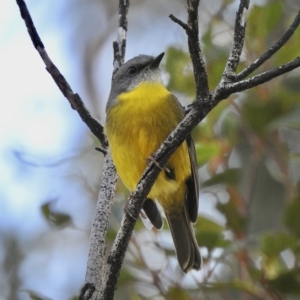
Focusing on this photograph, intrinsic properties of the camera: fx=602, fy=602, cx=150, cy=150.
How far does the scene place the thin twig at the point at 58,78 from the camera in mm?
2201

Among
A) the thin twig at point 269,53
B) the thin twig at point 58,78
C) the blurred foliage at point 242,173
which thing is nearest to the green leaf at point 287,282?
the blurred foliage at point 242,173

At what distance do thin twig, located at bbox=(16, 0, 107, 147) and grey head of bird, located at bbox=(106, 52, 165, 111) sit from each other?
0.51m

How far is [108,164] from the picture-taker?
2818 mm

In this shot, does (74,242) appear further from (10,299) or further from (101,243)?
(101,243)

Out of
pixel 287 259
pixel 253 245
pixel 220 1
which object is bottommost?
pixel 253 245

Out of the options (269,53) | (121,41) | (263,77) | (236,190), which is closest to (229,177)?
(236,190)

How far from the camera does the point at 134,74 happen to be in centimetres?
343

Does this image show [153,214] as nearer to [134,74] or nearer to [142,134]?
[142,134]

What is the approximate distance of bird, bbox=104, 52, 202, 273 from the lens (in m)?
2.89

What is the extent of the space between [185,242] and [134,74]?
987mm

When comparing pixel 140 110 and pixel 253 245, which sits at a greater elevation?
pixel 140 110

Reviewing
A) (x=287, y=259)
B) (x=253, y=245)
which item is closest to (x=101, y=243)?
(x=253, y=245)

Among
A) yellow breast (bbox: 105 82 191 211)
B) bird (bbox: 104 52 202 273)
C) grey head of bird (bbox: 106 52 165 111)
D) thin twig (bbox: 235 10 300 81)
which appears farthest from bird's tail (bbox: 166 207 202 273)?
thin twig (bbox: 235 10 300 81)

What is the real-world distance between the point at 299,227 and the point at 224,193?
1.78 feet
